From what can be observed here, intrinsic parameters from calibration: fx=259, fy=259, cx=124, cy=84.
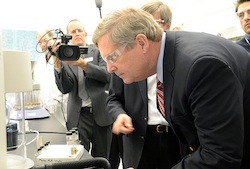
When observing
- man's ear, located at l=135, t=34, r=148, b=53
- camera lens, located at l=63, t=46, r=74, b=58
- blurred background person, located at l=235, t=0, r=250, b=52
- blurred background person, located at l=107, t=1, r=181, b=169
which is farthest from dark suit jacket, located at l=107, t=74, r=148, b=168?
blurred background person, located at l=235, t=0, r=250, b=52

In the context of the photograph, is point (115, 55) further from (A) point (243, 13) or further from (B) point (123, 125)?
(A) point (243, 13)

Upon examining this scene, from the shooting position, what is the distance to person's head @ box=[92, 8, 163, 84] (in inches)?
32.5

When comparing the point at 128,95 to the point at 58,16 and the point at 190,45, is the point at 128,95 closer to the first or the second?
the point at 190,45

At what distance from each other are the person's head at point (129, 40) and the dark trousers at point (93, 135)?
97 cm

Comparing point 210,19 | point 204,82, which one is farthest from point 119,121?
point 210,19

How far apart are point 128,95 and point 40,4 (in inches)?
133

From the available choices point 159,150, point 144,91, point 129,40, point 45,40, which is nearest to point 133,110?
point 144,91

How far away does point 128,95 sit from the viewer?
1305 millimetres

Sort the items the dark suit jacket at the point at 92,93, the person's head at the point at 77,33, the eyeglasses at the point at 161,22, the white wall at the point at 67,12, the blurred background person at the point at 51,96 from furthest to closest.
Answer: the white wall at the point at 67,12
the blurred background person at the point at 51,96
the person's head at the point at 77,33
the dark suit jacket at the point at 92,93
the eyeglasses at the point at 161,22

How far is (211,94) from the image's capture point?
2.24ft

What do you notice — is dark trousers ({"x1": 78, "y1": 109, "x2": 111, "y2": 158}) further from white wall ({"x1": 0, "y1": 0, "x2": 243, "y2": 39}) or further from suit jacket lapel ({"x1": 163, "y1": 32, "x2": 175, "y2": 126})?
white wall ({"x1": 0, "y1": 0, "x2": 243, "y2": 39})

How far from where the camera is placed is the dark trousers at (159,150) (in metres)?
1.22

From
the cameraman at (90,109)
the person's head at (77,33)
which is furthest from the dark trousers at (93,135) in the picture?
the person's head at (77,33)

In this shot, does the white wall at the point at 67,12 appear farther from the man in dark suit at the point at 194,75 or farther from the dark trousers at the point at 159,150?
the man in dark suit at the point at 194,75
